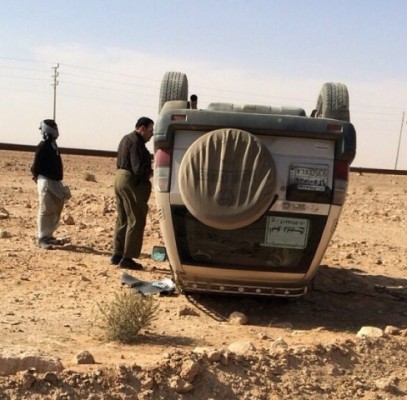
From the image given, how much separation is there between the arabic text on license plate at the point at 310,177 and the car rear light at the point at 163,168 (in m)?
1.15

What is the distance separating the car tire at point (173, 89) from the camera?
7.77m

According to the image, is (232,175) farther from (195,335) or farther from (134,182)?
(134,182)

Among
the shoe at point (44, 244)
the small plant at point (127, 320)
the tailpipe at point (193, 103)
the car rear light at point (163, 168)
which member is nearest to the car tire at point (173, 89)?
the tailpipe at point (193, 103)

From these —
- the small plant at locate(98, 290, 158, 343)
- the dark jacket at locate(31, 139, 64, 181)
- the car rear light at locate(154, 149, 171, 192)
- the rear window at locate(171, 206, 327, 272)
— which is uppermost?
the car rear light at locate(154, 149, 171, 192)

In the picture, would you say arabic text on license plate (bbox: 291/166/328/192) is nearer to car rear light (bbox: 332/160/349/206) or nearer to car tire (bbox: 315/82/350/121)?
car rear light (bbox: 332/160/349/206)

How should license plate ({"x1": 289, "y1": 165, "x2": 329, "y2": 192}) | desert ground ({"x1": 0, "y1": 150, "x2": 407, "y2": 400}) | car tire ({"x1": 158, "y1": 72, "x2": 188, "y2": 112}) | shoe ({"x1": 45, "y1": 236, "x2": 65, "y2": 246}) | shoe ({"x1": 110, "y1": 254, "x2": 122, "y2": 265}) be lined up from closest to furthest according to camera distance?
desert ground ({"x1": 0, "y1": 150, "x2": 407, "y2": 400}) < license plate ({"x1": 289, "y1": 165, "x2": 329, "y2": 192}) < car tire ({"x1": 158, "y1": 72, "x2": 188, "y2": 112}) < shoe ({"x1": 110, "y1": 254, "x2": 122, "y2": 265}) < shoe ({"x1": 45, "y1": 236, "x2": 65, "y2": 246})

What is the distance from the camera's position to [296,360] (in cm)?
525

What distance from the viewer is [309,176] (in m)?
6.54

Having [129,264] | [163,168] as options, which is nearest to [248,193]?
[163,168]

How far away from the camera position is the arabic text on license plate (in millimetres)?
6527

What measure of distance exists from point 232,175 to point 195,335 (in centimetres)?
145

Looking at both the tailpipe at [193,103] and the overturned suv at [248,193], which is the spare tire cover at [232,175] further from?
the tailpipe at [193,103]

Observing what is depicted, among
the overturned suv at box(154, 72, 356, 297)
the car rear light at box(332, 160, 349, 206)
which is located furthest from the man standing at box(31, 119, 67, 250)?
the car rear light at box(332, 160, 349, 206)

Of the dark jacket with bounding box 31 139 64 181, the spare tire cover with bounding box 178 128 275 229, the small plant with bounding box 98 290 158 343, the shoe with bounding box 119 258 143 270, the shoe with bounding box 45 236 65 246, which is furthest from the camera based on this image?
the shoe with bounding box 45 236 65 246
